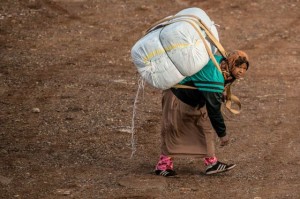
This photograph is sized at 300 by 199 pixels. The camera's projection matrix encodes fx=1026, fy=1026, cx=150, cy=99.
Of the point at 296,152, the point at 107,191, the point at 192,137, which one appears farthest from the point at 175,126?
the point at 296,152

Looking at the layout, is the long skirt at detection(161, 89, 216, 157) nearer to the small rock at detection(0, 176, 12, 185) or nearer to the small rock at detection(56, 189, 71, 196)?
the small rock at detection(56, 189, 71, 196)

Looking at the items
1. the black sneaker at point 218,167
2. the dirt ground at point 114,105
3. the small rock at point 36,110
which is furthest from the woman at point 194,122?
the small rock at point 36,110

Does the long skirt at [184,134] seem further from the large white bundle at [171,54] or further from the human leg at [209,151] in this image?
the large white bundle at [171,54]

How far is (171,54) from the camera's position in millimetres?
9008

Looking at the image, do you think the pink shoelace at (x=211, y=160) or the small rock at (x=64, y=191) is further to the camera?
the pink shoelace at (x=211, y=160)

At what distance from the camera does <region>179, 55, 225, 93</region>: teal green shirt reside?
9.12 meters

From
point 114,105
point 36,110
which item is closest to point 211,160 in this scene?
point 114,105

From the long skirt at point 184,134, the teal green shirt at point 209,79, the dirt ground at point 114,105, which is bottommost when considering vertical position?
the dirt ground at point 114,105

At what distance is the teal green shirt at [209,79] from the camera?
9125 mm

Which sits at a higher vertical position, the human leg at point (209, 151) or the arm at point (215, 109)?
the arm at point (215, 109)

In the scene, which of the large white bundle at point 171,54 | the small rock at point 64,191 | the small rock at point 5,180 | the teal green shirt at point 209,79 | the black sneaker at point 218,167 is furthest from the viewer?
the black sneaker at point 218,167

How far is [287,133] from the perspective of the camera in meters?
11.0

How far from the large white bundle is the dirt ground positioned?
3.55 ft

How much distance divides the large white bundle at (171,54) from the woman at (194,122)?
0.22m
